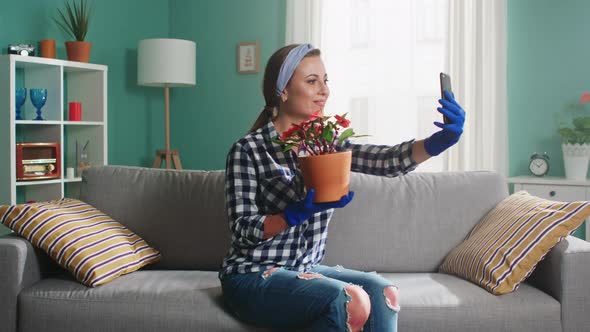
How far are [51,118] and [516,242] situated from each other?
3.05m

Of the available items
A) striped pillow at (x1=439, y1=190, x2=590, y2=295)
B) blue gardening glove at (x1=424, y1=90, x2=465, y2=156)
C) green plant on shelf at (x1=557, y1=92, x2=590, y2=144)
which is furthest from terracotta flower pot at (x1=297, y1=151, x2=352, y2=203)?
green plant on shelf at (x1=557, y1=92, x2=590, y2=144)

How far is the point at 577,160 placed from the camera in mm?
3570

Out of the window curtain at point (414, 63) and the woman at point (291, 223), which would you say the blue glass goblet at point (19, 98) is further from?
the woman at point (291, 223)

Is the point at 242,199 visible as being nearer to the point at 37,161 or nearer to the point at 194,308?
the point at 194,308

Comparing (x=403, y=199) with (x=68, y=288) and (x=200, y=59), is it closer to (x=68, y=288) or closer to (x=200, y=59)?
(x=68, y=288)

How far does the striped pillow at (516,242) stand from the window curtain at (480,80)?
175 cm

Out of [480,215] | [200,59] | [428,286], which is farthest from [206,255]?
[200,59]

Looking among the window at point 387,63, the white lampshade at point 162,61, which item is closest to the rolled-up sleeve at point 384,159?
the window at point 387,63

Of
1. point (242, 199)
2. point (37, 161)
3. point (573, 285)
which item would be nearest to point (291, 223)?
point (242, 199)

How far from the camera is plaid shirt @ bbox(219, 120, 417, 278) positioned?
1.81 m

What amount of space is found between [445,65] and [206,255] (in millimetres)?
2315

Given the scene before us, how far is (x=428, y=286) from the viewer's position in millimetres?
2094

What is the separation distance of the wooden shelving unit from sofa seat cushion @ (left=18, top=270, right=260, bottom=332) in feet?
5.90

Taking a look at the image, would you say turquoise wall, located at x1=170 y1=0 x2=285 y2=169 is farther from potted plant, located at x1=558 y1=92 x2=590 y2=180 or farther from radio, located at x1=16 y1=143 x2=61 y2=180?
potted plant, located at x1=558 y1=92 x2=590 y2=180
